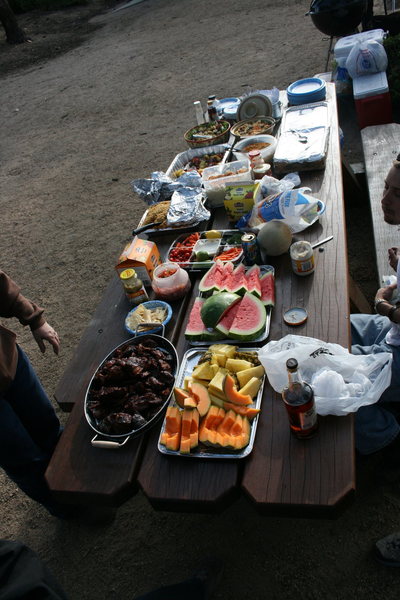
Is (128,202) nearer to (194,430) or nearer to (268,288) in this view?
(268,288)

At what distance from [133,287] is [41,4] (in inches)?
795

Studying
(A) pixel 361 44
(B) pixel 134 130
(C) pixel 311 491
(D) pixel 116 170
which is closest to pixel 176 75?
(B) pixel 134 130

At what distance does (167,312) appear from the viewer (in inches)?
99.3

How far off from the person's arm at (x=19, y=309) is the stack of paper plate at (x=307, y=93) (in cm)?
311

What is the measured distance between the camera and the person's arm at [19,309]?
8.25ft

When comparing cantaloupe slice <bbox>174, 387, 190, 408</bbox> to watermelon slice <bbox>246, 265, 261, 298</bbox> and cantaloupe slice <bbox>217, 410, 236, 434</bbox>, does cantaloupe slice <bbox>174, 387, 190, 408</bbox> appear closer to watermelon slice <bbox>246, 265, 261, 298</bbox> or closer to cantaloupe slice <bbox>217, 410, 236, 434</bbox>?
cantaloupe slice <bbox>217, 410, 236, 434</bbox>

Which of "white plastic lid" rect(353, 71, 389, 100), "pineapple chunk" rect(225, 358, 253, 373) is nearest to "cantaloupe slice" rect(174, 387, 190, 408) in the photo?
"pineapple chunk" rect(225, 358, 253, 373)

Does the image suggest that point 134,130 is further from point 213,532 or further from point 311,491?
point 311,491

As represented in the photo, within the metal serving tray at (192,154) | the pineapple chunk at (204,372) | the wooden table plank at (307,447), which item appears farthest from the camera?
the metal serving tray at (192,154)

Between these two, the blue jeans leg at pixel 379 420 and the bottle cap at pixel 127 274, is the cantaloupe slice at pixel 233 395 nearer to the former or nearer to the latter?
the blue jeans leg at pixel 379 420

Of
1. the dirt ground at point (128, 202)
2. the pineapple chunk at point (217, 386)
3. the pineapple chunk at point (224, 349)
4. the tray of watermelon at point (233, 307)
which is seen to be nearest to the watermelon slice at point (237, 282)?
the tray of watermelon at point (233, 307)

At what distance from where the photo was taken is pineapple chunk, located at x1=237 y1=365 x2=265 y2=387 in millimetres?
2035

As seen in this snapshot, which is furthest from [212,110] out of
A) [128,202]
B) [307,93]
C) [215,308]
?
[215,308]

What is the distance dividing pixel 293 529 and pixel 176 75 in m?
8.69
